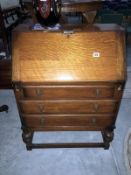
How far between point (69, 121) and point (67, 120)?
3 cm

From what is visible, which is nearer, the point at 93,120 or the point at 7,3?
the point at 93,120

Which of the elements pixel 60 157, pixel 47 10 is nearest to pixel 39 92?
pixel 47 10

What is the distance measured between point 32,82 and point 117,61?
793mm

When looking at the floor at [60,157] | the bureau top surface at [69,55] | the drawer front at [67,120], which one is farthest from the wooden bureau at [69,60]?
the floor at [60,157]

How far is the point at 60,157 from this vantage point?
7.22 feet

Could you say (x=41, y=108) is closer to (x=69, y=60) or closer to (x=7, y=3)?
(x=69, y=60)

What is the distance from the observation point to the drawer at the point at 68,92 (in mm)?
1765

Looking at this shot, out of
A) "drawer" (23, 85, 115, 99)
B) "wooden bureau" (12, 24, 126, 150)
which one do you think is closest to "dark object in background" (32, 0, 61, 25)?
"wooden bureau" (12, 24, 126, 150)

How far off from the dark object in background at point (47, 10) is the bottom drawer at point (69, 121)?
3.21 feet

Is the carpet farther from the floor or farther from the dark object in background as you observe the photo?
the dark object in background

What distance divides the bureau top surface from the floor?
3.37 feet

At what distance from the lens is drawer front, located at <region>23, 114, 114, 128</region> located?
199 cm

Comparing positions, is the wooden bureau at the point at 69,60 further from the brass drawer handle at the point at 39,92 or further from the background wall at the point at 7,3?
the background wall at the point at 7,3

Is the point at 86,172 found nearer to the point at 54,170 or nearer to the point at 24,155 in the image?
the point at 54,170
